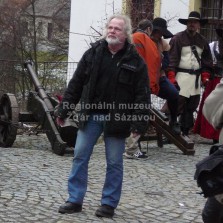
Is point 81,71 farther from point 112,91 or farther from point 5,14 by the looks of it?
point 5,14

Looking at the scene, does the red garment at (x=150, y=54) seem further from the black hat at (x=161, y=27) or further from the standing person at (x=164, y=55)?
the black hat at (x=161, y=27)

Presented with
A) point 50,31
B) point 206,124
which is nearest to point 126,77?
point 206,124

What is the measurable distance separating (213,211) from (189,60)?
19.2 feet

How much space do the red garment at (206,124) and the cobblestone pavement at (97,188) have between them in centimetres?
73

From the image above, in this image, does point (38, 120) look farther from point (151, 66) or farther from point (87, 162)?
point (87, 162)

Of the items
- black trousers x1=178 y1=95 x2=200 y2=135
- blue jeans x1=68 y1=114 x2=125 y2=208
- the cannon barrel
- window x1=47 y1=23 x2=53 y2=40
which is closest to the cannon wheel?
the cannon barrel

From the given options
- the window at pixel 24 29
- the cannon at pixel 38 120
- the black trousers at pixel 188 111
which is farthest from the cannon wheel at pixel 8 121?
the window at pixel 24 29

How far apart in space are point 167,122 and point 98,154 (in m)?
1.11

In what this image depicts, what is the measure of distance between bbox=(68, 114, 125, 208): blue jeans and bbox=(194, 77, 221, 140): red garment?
4472 millimetres

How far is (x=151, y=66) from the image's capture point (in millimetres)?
8531

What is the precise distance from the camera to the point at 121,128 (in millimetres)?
5664

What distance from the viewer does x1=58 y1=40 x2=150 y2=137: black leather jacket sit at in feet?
18.5

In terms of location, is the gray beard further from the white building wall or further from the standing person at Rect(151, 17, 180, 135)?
the white building wall

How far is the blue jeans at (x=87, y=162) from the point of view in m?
5.75
